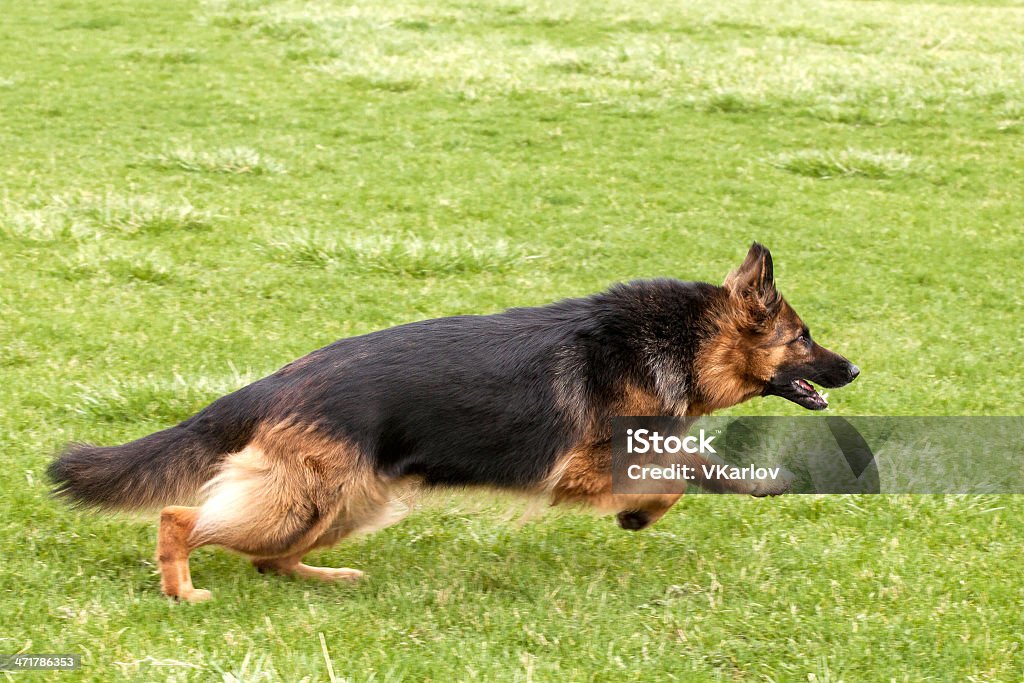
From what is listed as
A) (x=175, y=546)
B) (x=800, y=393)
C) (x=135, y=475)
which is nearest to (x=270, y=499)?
(x=175, y=546)

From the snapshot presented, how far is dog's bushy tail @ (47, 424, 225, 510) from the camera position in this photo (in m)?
5.05

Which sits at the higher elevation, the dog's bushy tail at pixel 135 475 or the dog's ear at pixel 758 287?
the dog's ear at pixel 758 287

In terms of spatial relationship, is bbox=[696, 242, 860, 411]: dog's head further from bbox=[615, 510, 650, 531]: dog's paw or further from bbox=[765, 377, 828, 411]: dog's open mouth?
bbox=[615, 510, 650, 531]: dog's paw

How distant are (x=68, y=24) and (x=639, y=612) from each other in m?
15.1

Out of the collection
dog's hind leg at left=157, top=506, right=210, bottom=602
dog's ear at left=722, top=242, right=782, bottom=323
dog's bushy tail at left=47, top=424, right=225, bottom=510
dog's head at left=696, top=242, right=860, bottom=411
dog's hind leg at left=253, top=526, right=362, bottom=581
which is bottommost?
dog's hind leg at left=253, top=526, right=362, bottom=581

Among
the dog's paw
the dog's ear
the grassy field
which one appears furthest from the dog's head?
the grassy field

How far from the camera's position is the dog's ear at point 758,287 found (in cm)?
562

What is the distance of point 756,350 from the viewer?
5688mm

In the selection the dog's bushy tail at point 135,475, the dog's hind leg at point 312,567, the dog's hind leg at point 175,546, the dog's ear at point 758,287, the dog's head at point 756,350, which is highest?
the dog's ear at point 758,287

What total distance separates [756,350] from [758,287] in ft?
1.06

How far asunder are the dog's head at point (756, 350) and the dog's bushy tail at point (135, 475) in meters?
2.42

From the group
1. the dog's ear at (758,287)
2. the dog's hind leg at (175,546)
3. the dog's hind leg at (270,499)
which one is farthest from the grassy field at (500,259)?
the dog's ear at (758,287)

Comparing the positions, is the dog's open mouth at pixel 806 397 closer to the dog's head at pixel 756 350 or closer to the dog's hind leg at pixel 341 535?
the dog's head at pixel 756 350

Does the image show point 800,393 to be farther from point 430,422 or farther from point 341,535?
point 341,535
